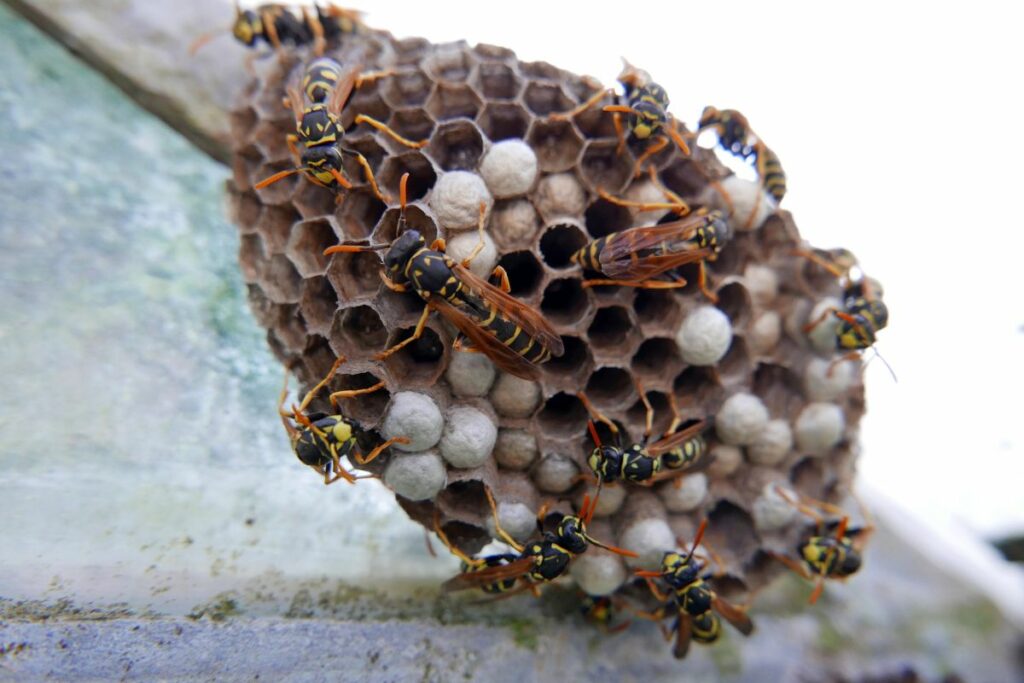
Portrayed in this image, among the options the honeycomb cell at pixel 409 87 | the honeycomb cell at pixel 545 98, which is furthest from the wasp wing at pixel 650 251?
the honeycomb cell at pixel 409 87

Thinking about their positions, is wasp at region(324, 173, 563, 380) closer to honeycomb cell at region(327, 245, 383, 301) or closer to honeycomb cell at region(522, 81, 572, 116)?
honeycomb cell at region(327, 245, 383, 301)

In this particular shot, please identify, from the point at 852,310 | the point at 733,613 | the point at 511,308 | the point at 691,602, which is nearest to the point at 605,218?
A: the point at 511,308

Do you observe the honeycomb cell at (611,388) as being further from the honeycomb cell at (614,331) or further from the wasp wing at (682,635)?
the wasp wing at (682,635)

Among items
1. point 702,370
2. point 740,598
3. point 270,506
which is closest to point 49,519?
point 270,506

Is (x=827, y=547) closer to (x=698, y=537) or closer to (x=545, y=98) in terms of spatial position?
(x=698, y=537)

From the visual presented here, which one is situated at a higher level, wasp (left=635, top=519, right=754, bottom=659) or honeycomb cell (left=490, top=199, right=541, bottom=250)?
honeycomb cell (left=490, top=199, right=541, bottom=250)

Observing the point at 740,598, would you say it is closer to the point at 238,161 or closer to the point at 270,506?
the point at 270,506

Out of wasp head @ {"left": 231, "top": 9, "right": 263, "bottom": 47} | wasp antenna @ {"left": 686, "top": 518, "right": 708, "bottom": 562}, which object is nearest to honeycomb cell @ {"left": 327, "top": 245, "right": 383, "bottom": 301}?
wasp head @ {"left": 231, "top": 9, "right": 263, "bottom": 47}
